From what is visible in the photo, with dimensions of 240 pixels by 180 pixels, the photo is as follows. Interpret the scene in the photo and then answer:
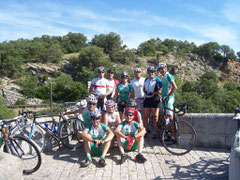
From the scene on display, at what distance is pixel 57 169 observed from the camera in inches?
175

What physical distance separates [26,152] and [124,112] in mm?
2204

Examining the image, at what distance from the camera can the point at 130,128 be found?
488cm

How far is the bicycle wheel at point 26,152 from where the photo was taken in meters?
4.25

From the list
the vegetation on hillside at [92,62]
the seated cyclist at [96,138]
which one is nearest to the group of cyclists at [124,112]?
the seated cyclist at [96,138]

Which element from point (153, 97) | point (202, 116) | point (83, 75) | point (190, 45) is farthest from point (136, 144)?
point (190, 45)

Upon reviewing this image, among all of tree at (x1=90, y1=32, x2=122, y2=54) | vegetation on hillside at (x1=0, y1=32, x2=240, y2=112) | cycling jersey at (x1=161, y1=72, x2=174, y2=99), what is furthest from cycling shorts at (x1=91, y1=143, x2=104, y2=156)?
tree at (x1=90, y1=32, x2=122, y2=54)

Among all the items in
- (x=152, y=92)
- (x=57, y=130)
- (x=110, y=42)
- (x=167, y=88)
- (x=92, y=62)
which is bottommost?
(x=57, y=130)

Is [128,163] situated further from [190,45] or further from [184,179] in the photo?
[190,45]

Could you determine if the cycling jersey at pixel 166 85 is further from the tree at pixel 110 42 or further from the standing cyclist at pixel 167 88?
the tree at pixel 110 42

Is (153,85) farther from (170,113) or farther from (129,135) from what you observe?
(129,135)

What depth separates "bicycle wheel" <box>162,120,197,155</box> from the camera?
5.14 metres

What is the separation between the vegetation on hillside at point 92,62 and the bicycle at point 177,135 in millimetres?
37915

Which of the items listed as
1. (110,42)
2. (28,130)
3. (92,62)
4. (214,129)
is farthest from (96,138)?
(110,42)

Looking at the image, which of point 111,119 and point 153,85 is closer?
point 111,119
